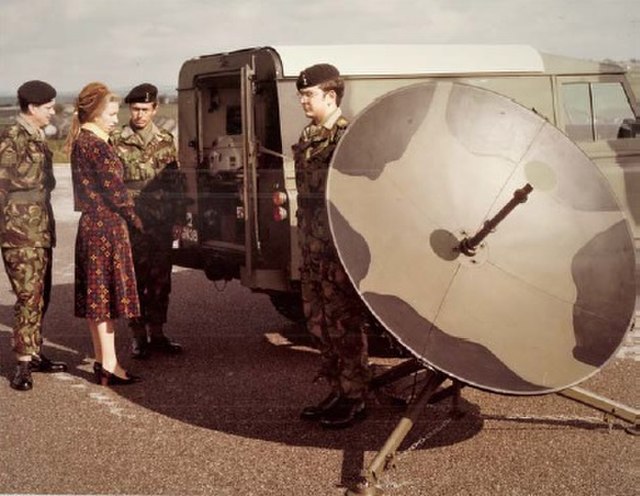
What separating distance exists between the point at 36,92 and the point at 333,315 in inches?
92.2

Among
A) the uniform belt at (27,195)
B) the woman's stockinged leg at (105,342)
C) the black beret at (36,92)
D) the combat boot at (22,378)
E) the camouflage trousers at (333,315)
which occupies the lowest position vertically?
the combat boot at (22,378)

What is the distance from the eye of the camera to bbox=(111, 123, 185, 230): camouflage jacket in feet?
20.4

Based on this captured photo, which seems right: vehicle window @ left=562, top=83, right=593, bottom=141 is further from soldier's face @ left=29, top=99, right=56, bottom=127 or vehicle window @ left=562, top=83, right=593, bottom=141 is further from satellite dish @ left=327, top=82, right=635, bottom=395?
soldier's face @ left=29, top=99, right=56, bottom=127

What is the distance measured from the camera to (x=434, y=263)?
13.1ft

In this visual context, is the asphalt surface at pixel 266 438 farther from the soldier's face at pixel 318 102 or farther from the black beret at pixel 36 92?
the black beret at pixel 36 92

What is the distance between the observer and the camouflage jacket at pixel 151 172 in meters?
6.21

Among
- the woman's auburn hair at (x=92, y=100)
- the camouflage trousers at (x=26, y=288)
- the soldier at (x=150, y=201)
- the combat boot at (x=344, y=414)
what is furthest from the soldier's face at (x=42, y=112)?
the combat boot at (x=344, y=414)

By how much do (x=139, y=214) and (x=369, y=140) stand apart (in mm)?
2612

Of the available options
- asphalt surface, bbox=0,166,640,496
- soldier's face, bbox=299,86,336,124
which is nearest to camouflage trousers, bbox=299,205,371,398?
asphalt surface, bbox=0,166,640,496

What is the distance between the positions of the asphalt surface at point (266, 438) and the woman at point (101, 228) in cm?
46

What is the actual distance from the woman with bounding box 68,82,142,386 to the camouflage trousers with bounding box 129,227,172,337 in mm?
651

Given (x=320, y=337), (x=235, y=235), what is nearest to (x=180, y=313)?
(x=235, y=235)

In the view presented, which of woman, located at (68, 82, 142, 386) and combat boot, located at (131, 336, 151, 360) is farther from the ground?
woman, located at (68, 82, 142, 386)

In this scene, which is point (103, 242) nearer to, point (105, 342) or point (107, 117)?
point (105, 342)
